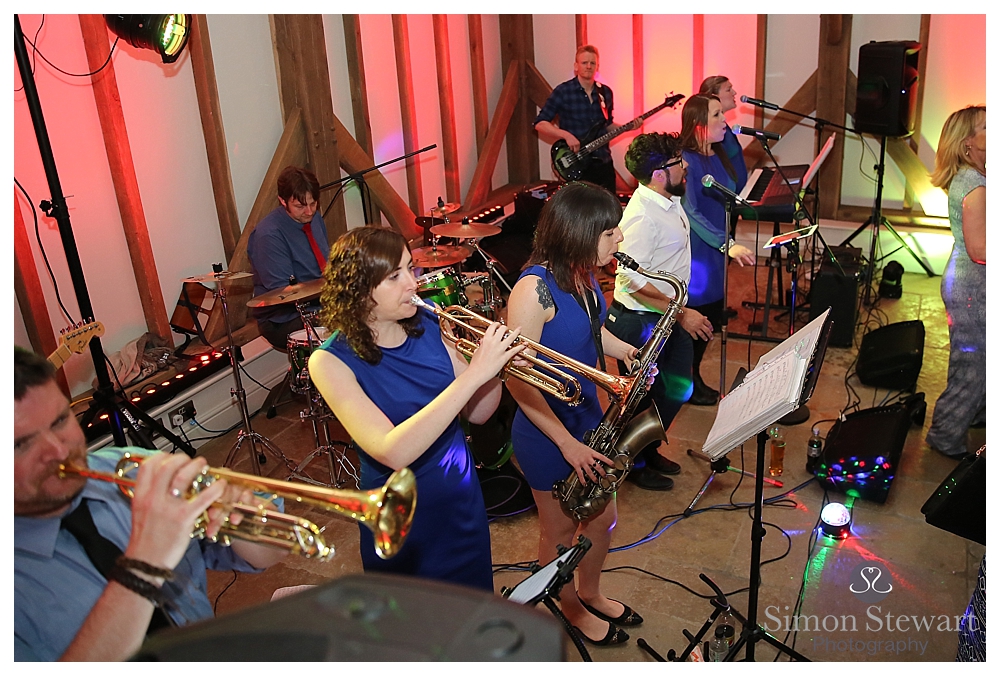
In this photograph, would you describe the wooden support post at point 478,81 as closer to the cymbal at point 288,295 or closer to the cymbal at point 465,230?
the cymbal at point 465,230

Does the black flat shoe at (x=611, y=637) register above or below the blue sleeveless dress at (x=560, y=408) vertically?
below

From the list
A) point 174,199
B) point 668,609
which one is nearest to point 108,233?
point 174,199

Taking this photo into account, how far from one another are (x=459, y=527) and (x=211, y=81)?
4.03 metres

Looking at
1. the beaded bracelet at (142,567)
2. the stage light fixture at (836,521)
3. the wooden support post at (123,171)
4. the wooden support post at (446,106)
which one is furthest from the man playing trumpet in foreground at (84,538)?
the wooden support post at (446,106)

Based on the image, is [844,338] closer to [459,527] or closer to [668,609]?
[668,609]

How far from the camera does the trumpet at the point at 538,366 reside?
266cm

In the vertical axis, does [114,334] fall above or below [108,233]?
below

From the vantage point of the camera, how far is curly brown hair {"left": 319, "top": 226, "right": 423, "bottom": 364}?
2.37 meters

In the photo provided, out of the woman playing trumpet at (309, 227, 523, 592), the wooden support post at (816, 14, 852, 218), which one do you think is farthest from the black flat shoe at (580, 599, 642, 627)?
the wooden support post at (816, 14, 852, 218)

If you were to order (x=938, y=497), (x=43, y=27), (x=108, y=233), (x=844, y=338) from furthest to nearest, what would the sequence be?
1. (x=844, y=338)
2. (x=108, y=233)
3. (x=43, y=27)
4. (x=938, y=497)

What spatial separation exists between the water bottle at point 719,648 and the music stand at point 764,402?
3 centimetres
